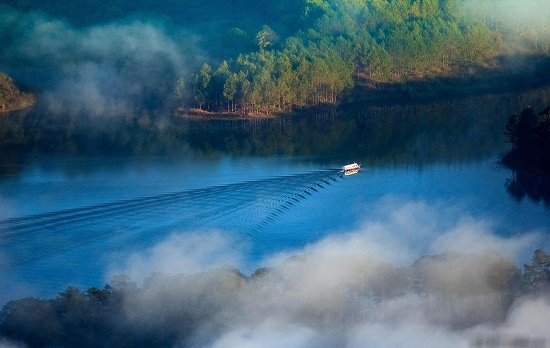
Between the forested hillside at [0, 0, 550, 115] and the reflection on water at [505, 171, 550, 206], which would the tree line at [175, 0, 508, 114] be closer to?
the forested hillside at [0, 0, 550, 115]

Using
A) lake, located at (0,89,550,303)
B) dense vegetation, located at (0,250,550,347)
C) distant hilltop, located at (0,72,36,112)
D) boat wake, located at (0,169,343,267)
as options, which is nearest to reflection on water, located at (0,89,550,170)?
lake, located at (0,89,550,303)

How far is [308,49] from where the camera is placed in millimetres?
21250

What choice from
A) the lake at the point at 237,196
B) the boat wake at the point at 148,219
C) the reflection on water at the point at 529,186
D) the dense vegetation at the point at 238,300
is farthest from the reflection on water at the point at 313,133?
the dense vegetation at the point at 238,300

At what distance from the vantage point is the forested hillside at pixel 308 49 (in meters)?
20.1

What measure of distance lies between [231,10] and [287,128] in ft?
34.5

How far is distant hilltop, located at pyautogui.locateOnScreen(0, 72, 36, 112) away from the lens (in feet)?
67.7

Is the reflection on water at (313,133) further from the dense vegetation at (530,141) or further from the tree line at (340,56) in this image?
the tree line at (340,56)

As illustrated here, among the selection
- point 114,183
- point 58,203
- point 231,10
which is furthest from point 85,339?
point 231,10

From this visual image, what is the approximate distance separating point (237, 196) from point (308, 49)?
34.7 ft

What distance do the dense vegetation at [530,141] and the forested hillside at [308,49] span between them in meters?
7.10

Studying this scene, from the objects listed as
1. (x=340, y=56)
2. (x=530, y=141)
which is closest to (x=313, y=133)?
(x=530, y=141)

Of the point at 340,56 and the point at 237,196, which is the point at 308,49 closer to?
the point at 340,56

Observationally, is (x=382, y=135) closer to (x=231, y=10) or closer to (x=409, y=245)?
(x=409, y=245)

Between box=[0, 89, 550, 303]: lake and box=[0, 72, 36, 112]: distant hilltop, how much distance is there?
11.0 feet
